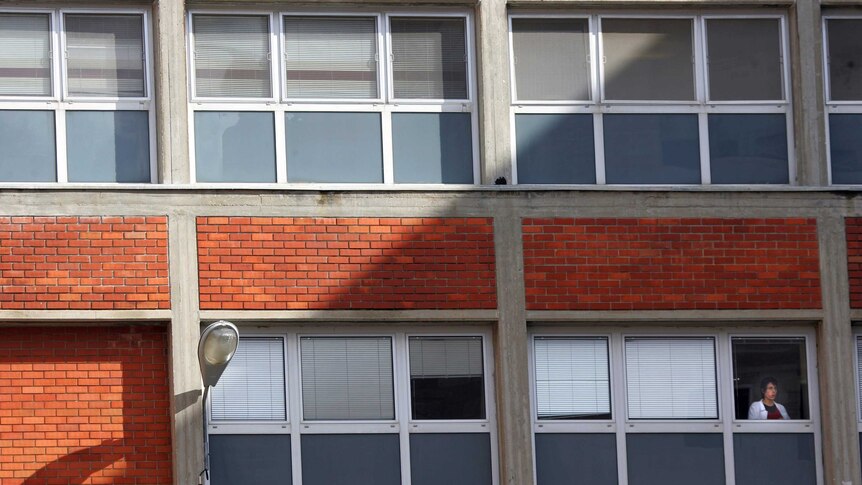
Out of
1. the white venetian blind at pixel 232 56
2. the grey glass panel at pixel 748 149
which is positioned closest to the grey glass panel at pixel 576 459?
the grey glass panel at pixel 748 149

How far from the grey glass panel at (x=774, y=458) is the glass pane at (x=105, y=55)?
6442 millimetres

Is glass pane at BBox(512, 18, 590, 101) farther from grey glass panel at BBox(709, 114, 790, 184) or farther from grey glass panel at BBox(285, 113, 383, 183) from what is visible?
grey glass panel at BBox(285, 113, 383, 183)

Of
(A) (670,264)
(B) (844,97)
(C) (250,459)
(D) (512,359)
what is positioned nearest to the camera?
(C) (250,459)

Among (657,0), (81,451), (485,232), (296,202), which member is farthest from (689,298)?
(81,451)

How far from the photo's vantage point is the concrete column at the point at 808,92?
13672 millimetres

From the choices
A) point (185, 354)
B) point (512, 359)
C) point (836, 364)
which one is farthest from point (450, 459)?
point (836, 364)

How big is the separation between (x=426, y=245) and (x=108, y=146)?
3.02 m

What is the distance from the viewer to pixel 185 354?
Answer: 41.7 ft

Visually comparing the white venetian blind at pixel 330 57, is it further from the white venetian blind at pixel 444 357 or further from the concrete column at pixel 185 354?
the white venetian blind at pixel 444 357

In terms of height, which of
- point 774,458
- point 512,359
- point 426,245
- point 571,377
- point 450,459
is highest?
point 426,245

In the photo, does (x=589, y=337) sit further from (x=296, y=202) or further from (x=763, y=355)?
(x=296, y=202)

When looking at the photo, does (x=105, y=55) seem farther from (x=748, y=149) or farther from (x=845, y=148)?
(x=845, y=148)

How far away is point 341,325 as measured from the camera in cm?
1319

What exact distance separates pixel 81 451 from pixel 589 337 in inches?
185
